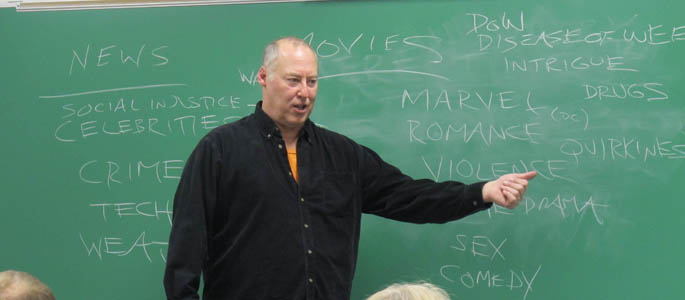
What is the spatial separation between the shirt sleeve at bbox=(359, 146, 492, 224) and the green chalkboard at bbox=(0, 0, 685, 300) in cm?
23

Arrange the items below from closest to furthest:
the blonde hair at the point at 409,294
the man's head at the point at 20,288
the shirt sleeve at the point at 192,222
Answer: the blonde hair at the point at 409,294 < the man's head at the point at 20,288 < the shirt sleeve at the point at 192,222

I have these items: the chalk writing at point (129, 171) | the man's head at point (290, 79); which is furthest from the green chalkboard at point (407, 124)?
the man's head at point (290, 79)

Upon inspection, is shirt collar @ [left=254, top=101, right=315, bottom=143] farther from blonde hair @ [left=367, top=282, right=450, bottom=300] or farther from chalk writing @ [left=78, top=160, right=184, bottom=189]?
blonde hair @ [left=367, top=282, right=450, bottom=300]

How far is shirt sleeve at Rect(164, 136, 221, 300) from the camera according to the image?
2.26 meters

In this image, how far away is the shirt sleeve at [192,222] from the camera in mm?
2260

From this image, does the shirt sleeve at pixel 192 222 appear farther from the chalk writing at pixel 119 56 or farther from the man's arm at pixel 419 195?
the chalk writing at pixel 119 56

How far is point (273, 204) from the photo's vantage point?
2.38m

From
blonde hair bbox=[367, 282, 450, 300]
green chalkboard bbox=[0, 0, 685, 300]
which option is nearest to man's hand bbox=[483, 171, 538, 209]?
green chalkboard bbox=[0, 0, 685, 300]

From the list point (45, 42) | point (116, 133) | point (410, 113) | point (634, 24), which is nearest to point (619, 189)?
point (634, 24)

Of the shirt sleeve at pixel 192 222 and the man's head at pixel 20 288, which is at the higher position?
the shirt sleeve at pixel 192 222

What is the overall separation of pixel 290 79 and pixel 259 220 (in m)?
0.45

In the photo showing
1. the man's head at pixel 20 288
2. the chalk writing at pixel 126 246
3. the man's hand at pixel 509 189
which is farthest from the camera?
the chalk writing at pixel 126 246

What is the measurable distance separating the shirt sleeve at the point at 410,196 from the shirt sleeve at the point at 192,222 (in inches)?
21.6

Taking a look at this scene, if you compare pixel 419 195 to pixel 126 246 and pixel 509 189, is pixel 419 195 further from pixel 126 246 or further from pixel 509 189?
pixel 126 246
